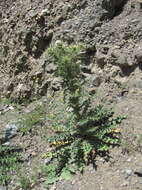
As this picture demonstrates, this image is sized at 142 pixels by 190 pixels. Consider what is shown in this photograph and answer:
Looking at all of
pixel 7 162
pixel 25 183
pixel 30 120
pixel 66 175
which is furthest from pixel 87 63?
pixel 25 183

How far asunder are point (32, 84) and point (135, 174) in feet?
12.0

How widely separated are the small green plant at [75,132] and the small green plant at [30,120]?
0.83 metres

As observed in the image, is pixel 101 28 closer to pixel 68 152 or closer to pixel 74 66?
pixel 74 66

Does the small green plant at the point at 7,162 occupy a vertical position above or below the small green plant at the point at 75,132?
below

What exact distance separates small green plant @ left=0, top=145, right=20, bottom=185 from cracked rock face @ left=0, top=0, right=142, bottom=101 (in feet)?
5.28

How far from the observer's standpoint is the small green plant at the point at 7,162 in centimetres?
582

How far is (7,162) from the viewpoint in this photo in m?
6.18

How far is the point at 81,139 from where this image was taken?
5.67 metres

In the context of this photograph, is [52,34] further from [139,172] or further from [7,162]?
[139,172]

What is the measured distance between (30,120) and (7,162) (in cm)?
100

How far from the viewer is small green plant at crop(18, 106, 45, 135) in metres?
6.72

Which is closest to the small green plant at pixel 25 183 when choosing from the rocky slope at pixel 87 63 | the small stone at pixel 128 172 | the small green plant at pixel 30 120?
the rocky slope at pixel 87 63

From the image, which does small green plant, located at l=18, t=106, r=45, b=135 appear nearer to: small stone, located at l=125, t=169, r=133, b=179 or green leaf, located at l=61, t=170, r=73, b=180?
green leaf, located at l=61, t=170, r=73, b=180

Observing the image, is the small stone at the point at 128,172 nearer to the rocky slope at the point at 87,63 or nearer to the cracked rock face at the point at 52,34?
the rocky slope at the point at 87,63
